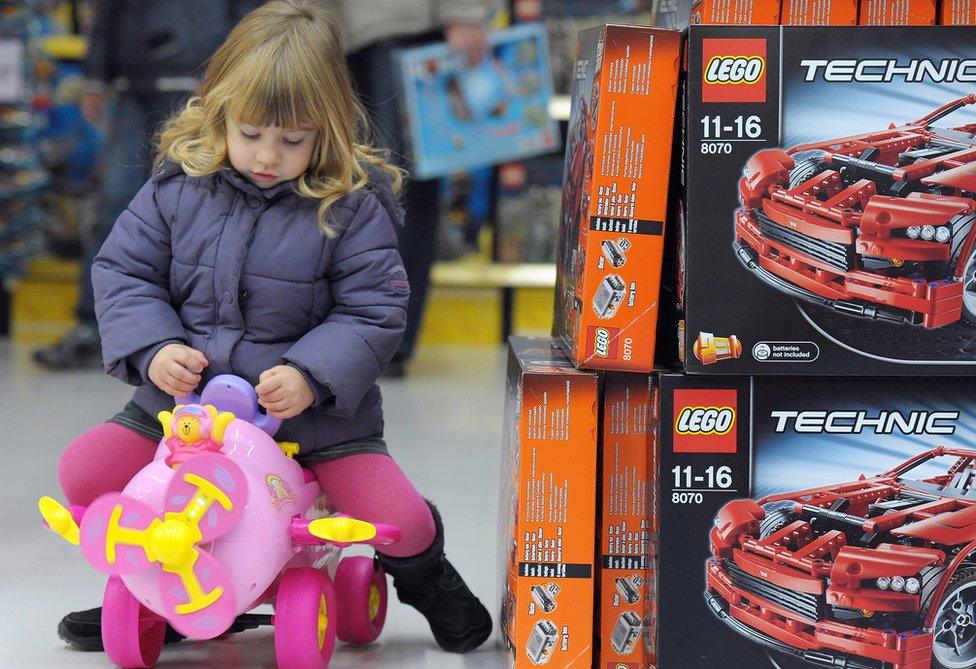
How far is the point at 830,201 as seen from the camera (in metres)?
1.26

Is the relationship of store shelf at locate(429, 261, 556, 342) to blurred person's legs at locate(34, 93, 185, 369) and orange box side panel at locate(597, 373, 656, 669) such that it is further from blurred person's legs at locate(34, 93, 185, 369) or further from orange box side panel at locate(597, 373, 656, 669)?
orange box side panel at locate(597, 373, 656, 669)

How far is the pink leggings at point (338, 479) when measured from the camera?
1.44 m

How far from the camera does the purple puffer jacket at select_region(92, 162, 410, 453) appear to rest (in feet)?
4.67

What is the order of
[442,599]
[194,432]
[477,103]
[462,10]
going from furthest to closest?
[477,103] < [462,10] < [442,599] < [194,432]

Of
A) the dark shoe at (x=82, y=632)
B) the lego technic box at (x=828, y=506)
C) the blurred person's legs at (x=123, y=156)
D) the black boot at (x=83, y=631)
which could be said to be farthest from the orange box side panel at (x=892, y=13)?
the blurred person's legs at (x=123, y=156)

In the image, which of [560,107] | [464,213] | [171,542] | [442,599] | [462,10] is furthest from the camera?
[464,213]

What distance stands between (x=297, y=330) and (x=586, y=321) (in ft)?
1.15

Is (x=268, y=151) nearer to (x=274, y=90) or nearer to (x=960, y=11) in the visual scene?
(x=274, y=90)

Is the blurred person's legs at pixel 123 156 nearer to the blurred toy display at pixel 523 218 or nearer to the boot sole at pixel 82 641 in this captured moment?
the blurred toy display at pixel 523 218

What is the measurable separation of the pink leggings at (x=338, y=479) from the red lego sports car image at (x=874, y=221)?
47 centimetres

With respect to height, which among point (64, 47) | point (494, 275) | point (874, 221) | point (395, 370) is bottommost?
point (395, 370)

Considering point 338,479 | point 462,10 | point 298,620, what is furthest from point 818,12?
point 462,10

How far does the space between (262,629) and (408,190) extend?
187 centimetres

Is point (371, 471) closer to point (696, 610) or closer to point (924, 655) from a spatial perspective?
point (696, 610)
